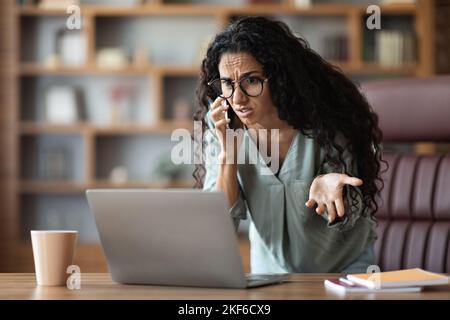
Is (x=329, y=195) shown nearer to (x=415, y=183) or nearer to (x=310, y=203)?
(x=310, y=203)

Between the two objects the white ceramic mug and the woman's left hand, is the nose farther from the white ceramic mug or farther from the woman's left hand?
the white ceramic mug

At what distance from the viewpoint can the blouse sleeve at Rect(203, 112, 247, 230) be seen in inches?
73.3

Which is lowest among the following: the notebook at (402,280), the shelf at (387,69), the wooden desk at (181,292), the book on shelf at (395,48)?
the wooden desk at (181,292)

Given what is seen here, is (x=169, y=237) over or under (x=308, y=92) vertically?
under

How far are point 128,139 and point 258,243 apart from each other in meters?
3.01

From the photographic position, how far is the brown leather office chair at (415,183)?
2262mm

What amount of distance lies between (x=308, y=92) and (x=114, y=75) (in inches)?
122

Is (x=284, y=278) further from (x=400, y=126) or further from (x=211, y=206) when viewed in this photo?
(x=400, y=126)

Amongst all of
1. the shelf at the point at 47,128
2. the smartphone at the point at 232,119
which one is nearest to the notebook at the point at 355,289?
the smartphone at the point at 232,119

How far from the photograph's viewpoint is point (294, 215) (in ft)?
6.04

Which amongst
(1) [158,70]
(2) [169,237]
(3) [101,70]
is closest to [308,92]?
(2) [169,237]

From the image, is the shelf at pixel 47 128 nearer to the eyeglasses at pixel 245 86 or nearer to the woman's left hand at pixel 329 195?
the eyeglasses at pixel 245 86

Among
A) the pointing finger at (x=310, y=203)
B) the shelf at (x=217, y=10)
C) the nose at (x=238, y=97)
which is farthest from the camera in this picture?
the shelf at (x=217, y=10)

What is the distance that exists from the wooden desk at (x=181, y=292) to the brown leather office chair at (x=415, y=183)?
2.89 ft
